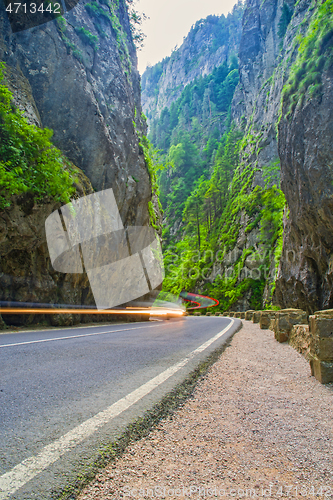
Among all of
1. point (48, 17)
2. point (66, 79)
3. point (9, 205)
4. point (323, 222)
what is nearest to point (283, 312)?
point (9, 205)

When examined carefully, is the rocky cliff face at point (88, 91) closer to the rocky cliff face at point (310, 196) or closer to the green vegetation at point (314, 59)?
the rocky cliff face at point (310, 196)

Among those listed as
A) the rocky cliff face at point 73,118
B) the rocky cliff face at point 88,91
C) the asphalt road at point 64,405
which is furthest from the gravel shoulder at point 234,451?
the rocky cliff face at point 88,91

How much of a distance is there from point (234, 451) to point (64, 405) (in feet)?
4.59

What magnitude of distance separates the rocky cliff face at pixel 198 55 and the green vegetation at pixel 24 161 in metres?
96.5

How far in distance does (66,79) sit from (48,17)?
3371 mm

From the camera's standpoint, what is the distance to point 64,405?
2273 mm

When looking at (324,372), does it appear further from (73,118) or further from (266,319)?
(73,118)

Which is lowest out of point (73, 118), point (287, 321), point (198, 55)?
point (287, 321)

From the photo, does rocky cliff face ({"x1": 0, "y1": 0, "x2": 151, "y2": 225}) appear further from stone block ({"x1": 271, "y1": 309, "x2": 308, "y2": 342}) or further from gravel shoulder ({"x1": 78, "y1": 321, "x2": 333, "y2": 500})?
gravel shoulder ({"x1": 78, "y1": 321, "x2": 333, "y2": 500})

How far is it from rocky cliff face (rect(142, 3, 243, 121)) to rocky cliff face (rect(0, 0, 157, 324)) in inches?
3328

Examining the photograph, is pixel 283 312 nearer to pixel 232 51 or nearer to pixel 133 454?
pixel 133 454

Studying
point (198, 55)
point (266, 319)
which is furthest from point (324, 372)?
point (198, 55)

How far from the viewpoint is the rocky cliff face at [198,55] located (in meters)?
96.2

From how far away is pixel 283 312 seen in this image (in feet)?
22.3
